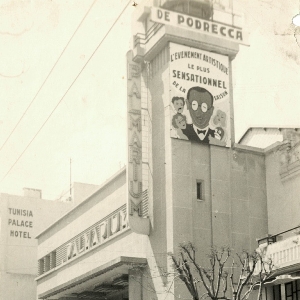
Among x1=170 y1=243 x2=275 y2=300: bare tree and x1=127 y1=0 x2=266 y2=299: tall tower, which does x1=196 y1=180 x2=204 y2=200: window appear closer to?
x1=127 y1=0 x2=266 y2=299: tall tower

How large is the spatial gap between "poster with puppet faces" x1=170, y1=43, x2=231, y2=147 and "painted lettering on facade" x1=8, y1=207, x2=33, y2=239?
32.3 meters

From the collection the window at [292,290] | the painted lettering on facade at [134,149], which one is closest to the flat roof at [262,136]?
the painted lettering on facade at [134,149]

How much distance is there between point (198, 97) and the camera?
3338cm

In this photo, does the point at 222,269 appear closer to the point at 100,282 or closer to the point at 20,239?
the point at 100,282

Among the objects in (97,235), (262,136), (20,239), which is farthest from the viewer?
(20,239)

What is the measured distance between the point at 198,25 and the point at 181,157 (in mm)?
6375

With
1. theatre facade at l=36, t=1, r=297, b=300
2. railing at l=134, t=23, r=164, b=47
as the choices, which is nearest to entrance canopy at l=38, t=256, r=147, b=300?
theatre facade at l=36, t=1, r=297, b=300

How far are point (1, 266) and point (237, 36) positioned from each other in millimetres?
33805

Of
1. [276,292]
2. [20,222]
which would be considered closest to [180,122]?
[276,292]

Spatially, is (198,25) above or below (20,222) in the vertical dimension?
above

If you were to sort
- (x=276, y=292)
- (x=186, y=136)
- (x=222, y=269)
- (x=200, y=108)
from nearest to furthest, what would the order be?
1. (x=222, y=269)
2. (x=276, y=292)
3. (x=186, y=136)
4. (x=200, y=108)

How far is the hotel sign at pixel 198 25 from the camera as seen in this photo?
108 feet

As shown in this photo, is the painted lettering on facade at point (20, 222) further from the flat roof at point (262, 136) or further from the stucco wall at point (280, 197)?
the stucco wall at point (280, 197)

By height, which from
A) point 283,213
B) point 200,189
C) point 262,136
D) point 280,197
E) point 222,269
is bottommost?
point 222,269
